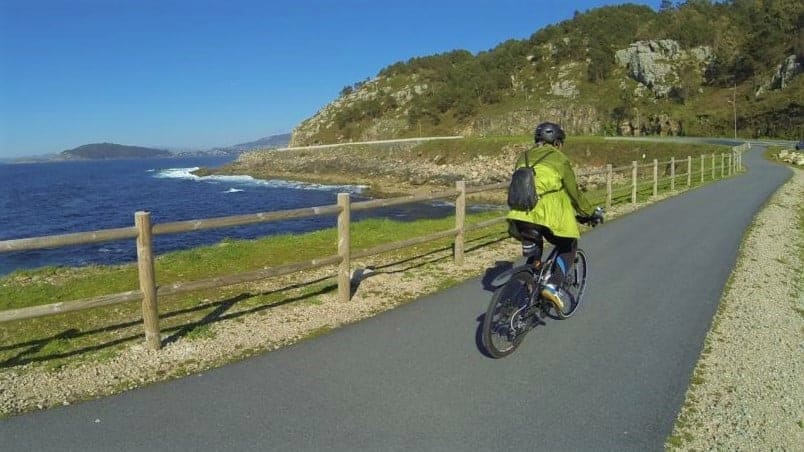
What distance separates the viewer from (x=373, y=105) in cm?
11812

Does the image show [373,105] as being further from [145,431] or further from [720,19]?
[145,431]

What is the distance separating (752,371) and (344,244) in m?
4.52

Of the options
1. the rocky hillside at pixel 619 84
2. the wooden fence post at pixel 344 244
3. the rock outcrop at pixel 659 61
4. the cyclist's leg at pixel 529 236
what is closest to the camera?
the cyclist's leg at pixel 529 236

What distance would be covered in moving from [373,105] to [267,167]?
37772 mm

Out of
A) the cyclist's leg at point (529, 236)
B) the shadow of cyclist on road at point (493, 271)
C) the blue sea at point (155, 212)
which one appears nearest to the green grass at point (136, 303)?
the shadow of cyclist on road at point (493, 271)

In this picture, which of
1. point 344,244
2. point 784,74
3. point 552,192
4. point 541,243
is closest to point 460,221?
point 344,244

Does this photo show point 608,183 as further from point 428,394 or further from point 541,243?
point 428,394

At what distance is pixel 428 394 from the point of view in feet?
14.4

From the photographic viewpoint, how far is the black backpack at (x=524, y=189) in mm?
4977

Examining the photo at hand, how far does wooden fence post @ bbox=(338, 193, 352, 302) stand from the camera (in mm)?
7020

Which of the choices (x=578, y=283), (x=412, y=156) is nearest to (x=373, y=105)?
(x=412, y=156)

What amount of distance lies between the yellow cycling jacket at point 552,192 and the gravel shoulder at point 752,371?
1717 millimetres

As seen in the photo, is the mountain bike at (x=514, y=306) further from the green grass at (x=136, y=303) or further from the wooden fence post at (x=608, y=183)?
the wooden fence post at (x=608, y=183)

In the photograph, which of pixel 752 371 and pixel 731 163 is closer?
pixel 752 371
